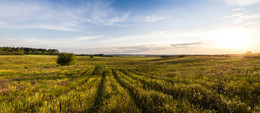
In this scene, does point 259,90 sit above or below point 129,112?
above

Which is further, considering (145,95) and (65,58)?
(65,58)

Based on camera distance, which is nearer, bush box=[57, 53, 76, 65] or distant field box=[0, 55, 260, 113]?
distant field box=[0, 55, 260, 113]

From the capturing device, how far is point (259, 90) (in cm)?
473

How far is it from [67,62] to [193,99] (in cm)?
5382

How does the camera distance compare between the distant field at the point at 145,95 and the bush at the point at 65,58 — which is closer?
the distant field at the point at 145,95

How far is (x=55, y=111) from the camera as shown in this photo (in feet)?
13.9

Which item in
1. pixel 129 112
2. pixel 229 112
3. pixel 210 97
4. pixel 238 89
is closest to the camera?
pixel 229 112

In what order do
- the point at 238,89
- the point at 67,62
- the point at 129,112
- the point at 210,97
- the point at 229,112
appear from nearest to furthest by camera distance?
1. the point at 229,112
2. the point at 129,112
3. the point at 210,97
4. the point at 238,89
5. the point at 67,62

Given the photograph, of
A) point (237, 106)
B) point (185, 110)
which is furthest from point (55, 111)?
point (237, 106)

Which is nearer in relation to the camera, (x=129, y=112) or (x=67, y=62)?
(x=129, y=112)

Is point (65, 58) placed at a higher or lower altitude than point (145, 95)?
higher

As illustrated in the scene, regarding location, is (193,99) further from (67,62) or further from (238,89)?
(67,62)

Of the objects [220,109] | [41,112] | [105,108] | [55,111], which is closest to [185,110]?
[220,109]

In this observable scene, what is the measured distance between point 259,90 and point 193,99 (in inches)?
130
